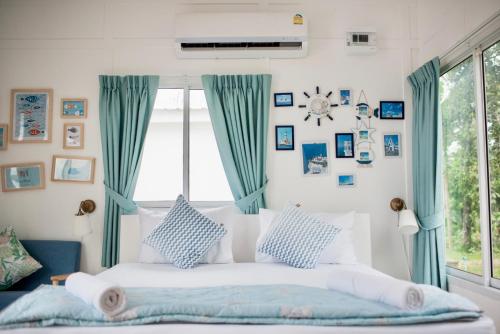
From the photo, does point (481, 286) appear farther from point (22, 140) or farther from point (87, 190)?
point (22, 140)

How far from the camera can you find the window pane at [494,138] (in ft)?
9.07

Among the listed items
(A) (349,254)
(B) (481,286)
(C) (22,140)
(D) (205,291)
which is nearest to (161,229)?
(D) (205,291)

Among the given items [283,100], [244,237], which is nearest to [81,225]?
[244,237]

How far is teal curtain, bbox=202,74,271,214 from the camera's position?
12.0ft

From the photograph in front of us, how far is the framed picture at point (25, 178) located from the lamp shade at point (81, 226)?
0.54 meters

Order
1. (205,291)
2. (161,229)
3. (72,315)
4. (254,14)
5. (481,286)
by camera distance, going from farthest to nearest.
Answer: (254,14) → (161,229) → (481,286) → (205,291) → (72,315)

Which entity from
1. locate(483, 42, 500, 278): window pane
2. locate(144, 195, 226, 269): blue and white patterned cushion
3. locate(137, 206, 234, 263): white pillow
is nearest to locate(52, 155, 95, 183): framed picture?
locate(137, 206, 234, 263): white pillow

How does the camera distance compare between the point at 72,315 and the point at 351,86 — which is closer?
the point at 72,315

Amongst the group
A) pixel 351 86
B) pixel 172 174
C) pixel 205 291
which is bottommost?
pixel 205 291

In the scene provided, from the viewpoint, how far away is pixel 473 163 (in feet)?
9.94

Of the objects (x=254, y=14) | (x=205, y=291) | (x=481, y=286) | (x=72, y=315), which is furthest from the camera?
(x=254, y=14)

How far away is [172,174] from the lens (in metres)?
3.84

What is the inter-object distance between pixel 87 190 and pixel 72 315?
2.31 m

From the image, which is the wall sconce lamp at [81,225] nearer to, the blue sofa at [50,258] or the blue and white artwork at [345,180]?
the blue sofa at [50,258]
